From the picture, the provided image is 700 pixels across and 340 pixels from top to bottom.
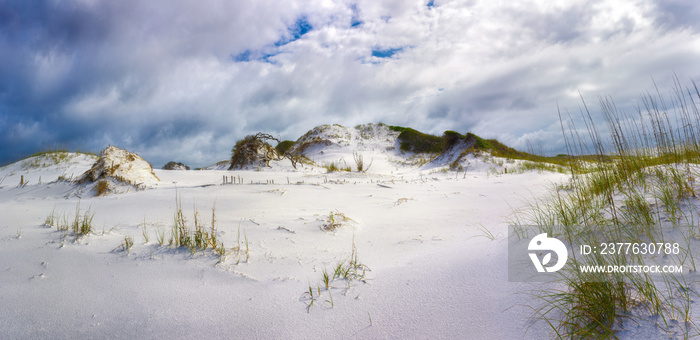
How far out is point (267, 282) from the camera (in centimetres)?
203

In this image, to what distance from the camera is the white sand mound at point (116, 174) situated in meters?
5.27

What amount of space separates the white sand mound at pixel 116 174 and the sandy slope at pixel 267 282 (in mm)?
1526

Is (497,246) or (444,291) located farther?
(497,246)

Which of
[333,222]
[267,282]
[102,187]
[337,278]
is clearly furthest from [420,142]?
[267,282]

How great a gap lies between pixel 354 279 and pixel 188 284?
1.11 meters

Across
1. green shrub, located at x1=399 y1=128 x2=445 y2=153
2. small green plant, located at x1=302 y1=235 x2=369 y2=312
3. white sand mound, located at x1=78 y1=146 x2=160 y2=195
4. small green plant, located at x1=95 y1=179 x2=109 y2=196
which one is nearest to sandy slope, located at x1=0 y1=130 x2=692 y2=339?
small green plant, located at x1=302 y1=235 x2=369 y2=312

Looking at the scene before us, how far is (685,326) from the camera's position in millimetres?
1169

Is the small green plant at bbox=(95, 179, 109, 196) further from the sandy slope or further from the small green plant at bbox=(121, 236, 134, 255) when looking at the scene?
the small green plant at bbox=(121, 236, 134, 255)

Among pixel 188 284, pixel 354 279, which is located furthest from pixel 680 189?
pixel 188 284

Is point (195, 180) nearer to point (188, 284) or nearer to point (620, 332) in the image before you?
point (188, 284)

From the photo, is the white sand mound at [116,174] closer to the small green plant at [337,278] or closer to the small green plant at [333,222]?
the small green plant at [333,222]

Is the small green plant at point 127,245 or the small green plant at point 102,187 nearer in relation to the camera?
the small green plant at point 127,245

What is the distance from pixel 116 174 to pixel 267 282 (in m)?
5.15

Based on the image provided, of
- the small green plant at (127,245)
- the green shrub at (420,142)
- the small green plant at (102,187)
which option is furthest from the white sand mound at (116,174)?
the green shrub at (420,142)
